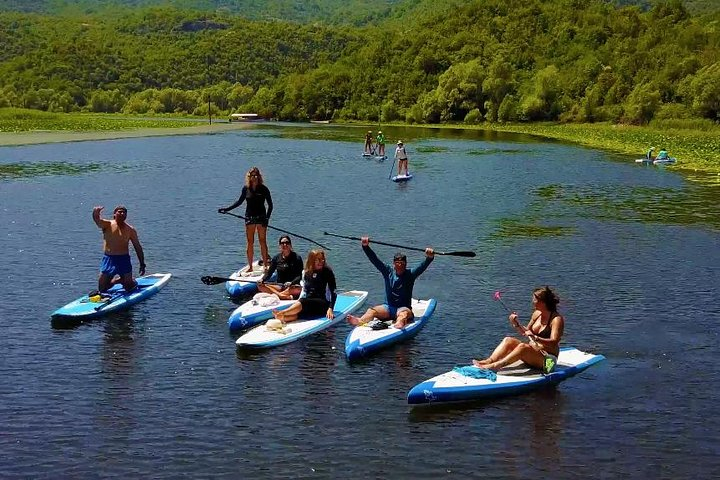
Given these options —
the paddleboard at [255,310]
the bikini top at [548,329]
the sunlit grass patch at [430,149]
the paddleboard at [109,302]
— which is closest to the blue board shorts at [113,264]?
the paddleboard at [109,302]

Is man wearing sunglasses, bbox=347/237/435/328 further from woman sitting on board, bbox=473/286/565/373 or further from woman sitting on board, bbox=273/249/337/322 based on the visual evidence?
woman sitting on board, bbox=473/286/565/373

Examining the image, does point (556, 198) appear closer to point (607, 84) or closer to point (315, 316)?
point (315, 316)

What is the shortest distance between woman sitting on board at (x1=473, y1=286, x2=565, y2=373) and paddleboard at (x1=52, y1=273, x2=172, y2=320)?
9382mm

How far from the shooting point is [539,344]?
16.2 m

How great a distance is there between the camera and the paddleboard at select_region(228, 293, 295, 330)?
1961 centimetres

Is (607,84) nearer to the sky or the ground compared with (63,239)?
nearer to the sky

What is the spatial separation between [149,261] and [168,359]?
10.3 m

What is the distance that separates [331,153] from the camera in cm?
7981

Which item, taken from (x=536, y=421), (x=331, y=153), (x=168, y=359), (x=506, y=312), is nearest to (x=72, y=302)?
(x=168, y=359)

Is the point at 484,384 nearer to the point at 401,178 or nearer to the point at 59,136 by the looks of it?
the point at 401,178

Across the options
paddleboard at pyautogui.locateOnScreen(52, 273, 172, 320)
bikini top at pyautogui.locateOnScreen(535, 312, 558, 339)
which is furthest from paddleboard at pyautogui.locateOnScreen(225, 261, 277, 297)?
bikini top at pyautogui.locateOnScreen(535, 312, 558, 339)

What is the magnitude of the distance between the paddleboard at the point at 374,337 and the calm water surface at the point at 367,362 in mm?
235

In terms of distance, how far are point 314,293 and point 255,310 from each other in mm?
1483

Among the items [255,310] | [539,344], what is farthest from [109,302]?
[539,344]
